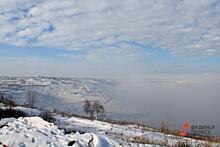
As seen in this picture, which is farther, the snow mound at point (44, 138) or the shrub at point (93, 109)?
the shrub at point (93, 109)

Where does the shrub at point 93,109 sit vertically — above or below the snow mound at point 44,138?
below

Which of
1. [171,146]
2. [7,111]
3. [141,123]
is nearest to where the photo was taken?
[171,146]

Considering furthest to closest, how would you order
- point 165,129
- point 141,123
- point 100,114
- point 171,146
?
1. point 100,114
2. point 141,123
3. point 165,129
4. point 171,146

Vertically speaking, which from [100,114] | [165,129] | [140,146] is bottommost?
[100,114]

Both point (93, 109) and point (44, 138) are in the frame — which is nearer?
point (44, 138)

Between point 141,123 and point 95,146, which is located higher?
point 95,146

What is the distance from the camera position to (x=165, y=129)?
62.4ft

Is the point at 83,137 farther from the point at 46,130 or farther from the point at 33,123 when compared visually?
the point at 33,123

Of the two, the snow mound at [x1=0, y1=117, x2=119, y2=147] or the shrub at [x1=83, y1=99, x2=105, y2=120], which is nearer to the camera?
the snow mound at [x1=0, y1=117, x2=119, y2=147]

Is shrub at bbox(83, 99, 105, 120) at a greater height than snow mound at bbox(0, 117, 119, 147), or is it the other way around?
snow mound at bbox(0, 117, 119, 147)

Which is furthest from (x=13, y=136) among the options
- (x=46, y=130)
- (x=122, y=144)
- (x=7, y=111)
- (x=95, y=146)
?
(x=7, y=111)

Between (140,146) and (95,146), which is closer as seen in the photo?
(95,146)

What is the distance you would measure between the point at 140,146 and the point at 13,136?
3.69 m

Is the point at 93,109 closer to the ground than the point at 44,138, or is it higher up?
closer to the ground
